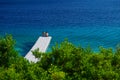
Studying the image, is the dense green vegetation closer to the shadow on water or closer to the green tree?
the green tree

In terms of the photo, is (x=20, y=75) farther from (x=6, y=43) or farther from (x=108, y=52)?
(x=108, y=52)

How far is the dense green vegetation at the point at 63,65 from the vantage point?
320 inches

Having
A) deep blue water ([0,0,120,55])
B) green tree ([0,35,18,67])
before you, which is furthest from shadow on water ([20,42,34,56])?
green tree ([0,35,18,67])

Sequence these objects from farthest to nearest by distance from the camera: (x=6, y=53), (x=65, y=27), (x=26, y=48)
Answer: (x=65, y=27) < (x=26, y=48) < (x=6, y=53)

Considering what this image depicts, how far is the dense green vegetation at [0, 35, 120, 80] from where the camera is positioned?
814cm

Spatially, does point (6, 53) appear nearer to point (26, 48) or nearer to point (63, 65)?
point (63, 65)

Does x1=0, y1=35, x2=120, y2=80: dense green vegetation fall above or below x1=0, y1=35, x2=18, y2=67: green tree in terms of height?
below

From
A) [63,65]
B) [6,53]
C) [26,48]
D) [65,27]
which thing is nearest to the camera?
[63,65]

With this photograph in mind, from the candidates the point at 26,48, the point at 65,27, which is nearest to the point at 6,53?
the point at 26,48

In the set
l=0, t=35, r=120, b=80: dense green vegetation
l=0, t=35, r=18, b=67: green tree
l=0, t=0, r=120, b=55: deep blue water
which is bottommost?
l=0, t=35, r=120, b=80: dense green vegetation

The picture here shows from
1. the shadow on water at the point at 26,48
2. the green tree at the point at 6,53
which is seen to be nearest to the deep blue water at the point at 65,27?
the shadow on water at the point at 26,48

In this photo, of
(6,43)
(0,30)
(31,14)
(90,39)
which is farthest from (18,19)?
(6,43)

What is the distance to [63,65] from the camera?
9109 mm

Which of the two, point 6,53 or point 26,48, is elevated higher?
point 26,48
